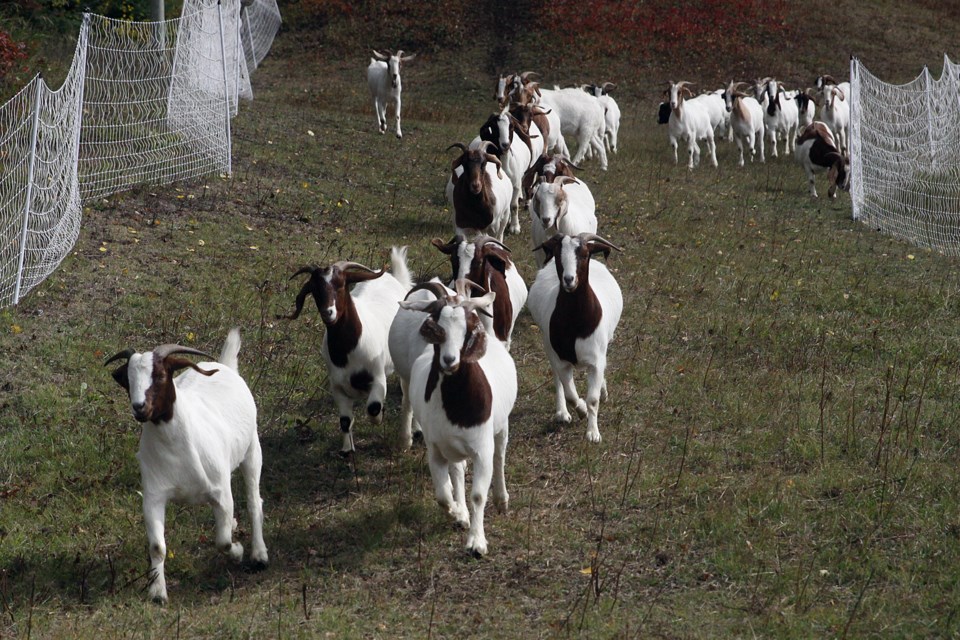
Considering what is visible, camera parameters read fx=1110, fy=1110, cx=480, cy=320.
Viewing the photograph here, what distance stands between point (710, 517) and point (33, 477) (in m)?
4.31

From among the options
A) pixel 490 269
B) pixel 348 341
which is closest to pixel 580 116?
pixel 490 269

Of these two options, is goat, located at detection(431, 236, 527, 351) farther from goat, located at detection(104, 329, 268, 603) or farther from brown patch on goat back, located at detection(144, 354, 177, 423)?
brown patch on goat back, located at detection(144, 354, 177, 423)

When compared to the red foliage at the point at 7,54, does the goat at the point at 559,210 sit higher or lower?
lower

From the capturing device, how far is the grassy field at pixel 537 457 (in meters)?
5.79

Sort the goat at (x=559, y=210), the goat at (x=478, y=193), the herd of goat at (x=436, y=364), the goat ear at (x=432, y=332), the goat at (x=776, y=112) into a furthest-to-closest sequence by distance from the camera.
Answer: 1. the goat at (x=776, y=112)
2. the goat at (x=478, y=193)
3. the goat at (x=559, y=210)
4. the goat ear at (x=432, y=332)
5. the herd of goat at (x=436, y=364)

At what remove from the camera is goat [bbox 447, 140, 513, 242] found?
39.0ft

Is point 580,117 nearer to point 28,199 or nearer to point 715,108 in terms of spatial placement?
point 715,108

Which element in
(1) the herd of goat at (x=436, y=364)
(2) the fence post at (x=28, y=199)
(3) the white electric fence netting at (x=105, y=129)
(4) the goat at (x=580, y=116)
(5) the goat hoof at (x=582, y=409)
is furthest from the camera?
(4) the goat at (x=580, y=116)

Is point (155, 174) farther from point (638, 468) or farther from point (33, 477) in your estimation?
point (638, 468)

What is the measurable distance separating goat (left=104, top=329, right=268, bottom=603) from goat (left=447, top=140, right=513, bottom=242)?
595 cm

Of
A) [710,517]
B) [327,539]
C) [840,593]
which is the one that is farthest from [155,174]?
[840,593]

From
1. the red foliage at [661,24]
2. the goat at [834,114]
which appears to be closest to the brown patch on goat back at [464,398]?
the goat at [834,114]

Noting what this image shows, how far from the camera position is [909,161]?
1847 cm

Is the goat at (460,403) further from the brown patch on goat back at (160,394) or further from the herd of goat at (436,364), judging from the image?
the brown patch on goat back at (160,394)
